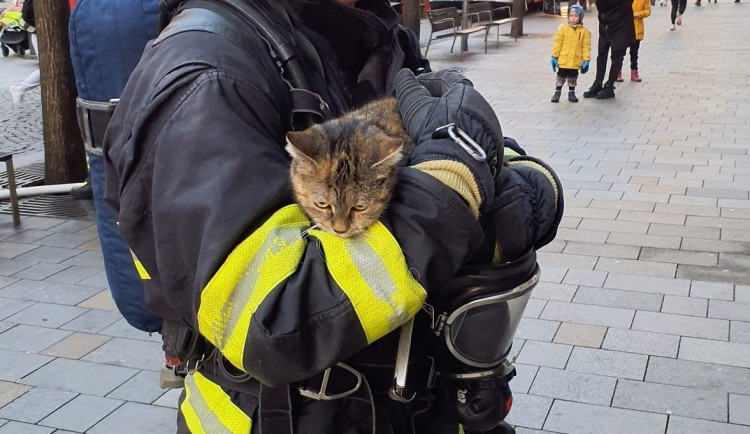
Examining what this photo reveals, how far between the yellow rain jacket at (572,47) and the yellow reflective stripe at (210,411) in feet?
37.7

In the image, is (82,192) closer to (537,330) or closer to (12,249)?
(12,249)

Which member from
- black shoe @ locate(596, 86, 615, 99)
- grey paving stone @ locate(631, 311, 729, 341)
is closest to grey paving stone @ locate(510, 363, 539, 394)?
grey paving stone @ locate(631, 311, 729, 341)

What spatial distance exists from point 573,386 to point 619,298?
1.28 meters

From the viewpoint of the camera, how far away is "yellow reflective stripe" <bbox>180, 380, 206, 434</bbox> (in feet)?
6.05

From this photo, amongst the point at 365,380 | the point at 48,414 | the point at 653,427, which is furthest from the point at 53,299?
the point at 365,380

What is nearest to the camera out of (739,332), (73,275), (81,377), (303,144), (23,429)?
(303,144)

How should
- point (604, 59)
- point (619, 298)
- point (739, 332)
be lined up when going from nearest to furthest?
point (739, 332) → point (619, 298) → point (604, 59)

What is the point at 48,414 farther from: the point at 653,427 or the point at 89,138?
the point at 653,427

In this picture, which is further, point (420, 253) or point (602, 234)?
point (602, 234)

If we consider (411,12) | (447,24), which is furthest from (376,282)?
(447,24)

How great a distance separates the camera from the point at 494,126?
1794 mm

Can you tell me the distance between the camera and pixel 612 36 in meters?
13.0

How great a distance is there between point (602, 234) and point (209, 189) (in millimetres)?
5588

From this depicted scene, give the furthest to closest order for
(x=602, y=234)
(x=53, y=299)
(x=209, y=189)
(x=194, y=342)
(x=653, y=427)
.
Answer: (x=602, y=234) → (x=53, y=299) → (x=653, y=427) → (x=194, y=342) → (x=209, y=189)
